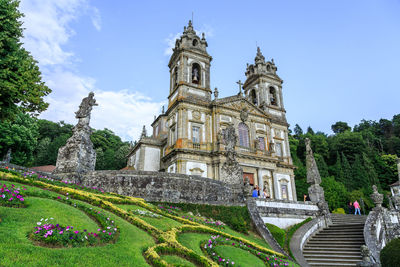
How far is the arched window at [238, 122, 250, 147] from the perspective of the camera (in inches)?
1172

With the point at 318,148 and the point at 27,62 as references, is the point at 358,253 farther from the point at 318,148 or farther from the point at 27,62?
the point at 318,148

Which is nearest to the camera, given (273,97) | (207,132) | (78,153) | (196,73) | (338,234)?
(78,153)

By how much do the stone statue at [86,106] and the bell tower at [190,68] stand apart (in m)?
16.2

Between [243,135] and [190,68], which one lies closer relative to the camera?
[243,135]

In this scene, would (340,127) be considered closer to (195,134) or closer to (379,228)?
(195,134)

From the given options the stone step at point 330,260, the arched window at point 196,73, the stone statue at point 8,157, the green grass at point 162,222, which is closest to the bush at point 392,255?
the stone step at point 330,260

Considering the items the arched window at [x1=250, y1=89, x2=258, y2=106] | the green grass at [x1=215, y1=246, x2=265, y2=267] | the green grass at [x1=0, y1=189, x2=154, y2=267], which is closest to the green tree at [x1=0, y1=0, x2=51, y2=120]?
the green grass at [x1=0, y1=189, x2=154, y2=267]

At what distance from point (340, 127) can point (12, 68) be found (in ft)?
252

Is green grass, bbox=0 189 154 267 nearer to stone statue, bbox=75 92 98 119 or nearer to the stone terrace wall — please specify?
the stone terrace wall

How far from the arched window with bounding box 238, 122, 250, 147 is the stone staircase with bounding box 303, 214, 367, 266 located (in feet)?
50.7

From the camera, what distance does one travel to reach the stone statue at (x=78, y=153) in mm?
10883

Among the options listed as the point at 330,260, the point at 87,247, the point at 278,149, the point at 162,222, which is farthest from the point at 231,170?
the point at 278,149

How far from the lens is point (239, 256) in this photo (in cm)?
676

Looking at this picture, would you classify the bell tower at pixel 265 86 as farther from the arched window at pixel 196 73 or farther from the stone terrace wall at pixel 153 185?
the stone terrace wall at pixel 153 185
